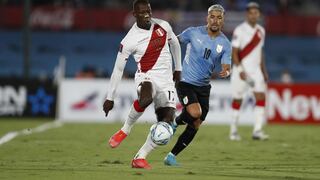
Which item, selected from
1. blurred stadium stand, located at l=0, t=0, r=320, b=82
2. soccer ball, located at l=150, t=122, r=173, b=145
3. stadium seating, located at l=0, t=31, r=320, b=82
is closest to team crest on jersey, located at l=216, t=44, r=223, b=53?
soccer ball, located at l=150, t=122, r=173, b=145

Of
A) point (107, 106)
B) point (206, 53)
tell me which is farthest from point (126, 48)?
point (206, 53)

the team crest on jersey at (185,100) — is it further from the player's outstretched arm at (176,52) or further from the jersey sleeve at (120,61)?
the jersey sleeve at (120,61)

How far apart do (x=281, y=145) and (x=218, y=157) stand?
321 centimetres


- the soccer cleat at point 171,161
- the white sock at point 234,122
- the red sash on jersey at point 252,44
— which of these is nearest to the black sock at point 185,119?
the soccer cleat at point 171,161

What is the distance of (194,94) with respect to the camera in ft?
38.8

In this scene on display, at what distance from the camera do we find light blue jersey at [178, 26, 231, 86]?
1195 cm

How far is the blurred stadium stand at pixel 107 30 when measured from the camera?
30344 mm

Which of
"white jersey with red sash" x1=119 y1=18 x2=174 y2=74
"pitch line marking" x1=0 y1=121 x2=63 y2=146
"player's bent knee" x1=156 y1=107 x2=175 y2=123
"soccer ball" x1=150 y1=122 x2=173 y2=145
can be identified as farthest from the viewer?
"pitch line marking" x1=0 y1=121 x2=63 y2=146

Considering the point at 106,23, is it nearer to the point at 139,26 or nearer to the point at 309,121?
the point at 309,121

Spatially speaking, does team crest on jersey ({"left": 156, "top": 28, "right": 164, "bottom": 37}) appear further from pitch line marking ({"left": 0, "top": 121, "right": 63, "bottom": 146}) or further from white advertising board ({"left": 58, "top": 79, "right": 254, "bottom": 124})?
white advertising board ({"left": 58, "top": 79, "right": 254, "bottom": 124})

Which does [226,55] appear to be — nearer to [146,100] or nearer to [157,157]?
[146,100]

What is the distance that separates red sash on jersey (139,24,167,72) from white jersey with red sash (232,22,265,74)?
22.6 feet

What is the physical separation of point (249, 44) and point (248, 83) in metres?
0.85

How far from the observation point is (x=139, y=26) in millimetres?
10836
